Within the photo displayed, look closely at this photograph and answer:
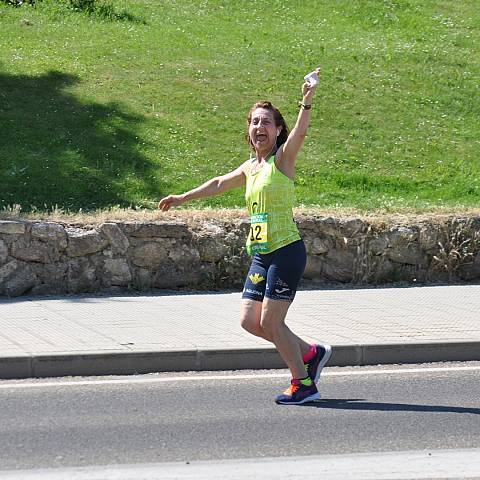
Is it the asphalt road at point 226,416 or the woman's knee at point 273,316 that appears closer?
the asphalt road at point 226,416

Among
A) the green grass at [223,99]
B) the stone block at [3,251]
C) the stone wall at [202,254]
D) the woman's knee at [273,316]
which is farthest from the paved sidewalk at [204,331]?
the green grass at [223,99]

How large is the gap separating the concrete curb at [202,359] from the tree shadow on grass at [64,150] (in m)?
7.16

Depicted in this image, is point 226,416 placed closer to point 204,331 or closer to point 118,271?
point 204,331

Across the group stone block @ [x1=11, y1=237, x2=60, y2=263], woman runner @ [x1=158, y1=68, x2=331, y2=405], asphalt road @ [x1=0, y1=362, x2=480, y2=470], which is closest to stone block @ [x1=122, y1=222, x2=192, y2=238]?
stone block @ [x1=11, y1=237, x2=60, y2=263]

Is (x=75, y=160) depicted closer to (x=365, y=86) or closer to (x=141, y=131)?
(x=141, y=131)

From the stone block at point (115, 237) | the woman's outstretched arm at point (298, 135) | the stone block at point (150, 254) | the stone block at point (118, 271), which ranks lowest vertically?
the stone block at point (118, 271)

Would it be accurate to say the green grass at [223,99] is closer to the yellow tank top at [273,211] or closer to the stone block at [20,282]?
the stone block at [20,282]

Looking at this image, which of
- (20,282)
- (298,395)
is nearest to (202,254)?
(20,282)

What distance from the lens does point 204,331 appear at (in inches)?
368

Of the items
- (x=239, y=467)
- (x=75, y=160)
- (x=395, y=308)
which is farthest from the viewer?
(x=75, y=160)

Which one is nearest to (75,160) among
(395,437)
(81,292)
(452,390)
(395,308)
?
(81,292)

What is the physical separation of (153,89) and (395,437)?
14.9 meters

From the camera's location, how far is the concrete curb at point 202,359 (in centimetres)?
815

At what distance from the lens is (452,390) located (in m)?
7.86
